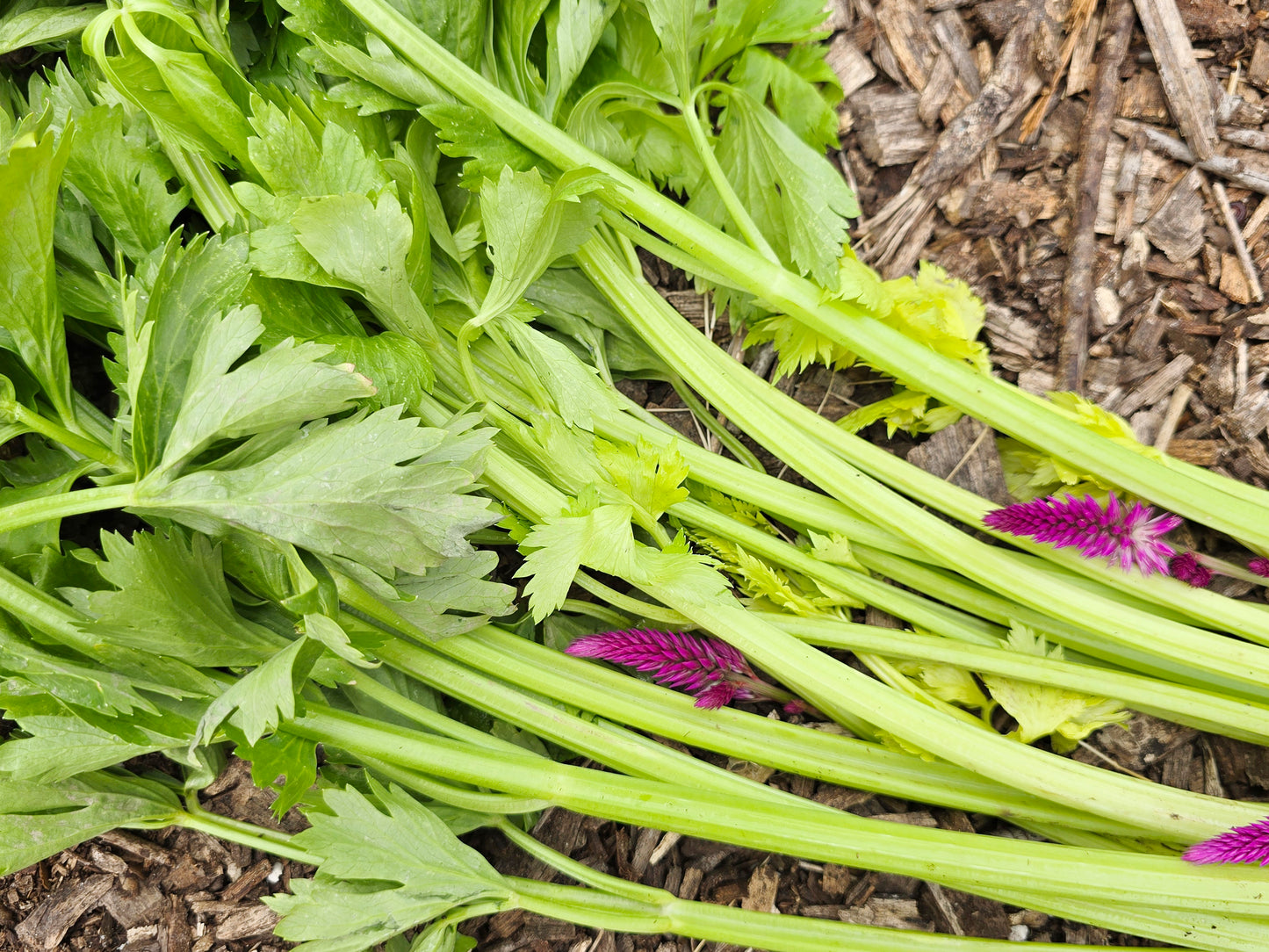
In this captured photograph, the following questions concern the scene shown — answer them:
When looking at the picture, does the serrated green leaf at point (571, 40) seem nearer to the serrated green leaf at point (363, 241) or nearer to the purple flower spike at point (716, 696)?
the serrated green leaf at point (363, 241)

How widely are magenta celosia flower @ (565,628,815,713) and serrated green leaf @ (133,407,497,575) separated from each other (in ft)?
1.31

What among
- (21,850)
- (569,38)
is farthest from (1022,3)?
(21,850)

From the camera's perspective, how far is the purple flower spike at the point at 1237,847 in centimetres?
118

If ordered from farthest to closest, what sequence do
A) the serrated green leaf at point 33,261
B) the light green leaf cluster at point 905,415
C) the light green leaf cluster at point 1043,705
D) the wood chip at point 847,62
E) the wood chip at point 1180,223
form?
the wood chip at point 847,62 < the wood chip at point 1180,223 < the light green leaf cluster at point 905,415 < the light green leaf cluster at point 1043,705 < the serrated green leaf at point 33,261

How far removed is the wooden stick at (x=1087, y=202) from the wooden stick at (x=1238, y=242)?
0.73 ft

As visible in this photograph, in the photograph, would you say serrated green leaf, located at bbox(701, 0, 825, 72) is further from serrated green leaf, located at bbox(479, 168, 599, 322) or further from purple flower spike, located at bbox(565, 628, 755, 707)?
purple flower spike, located at bbox(565, 628, 755, 707)

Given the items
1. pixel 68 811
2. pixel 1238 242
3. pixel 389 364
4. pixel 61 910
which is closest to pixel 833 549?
pixel 389 364

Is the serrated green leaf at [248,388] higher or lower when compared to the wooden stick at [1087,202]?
lower

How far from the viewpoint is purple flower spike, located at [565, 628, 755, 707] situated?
140 centimetres

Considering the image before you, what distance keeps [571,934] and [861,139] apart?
1700 mm

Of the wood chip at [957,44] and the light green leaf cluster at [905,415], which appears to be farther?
the wood chip at [957,44]

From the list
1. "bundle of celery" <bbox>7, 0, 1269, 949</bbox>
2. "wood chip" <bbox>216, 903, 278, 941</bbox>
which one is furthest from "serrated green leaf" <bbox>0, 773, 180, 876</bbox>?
"wood chip" <bbox>216, 903, 278, 941</bbox>

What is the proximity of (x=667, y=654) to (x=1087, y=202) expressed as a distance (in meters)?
1.21

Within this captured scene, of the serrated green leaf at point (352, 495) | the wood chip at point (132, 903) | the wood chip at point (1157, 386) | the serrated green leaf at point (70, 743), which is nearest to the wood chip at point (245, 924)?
the wood chip at point (132, 903)
